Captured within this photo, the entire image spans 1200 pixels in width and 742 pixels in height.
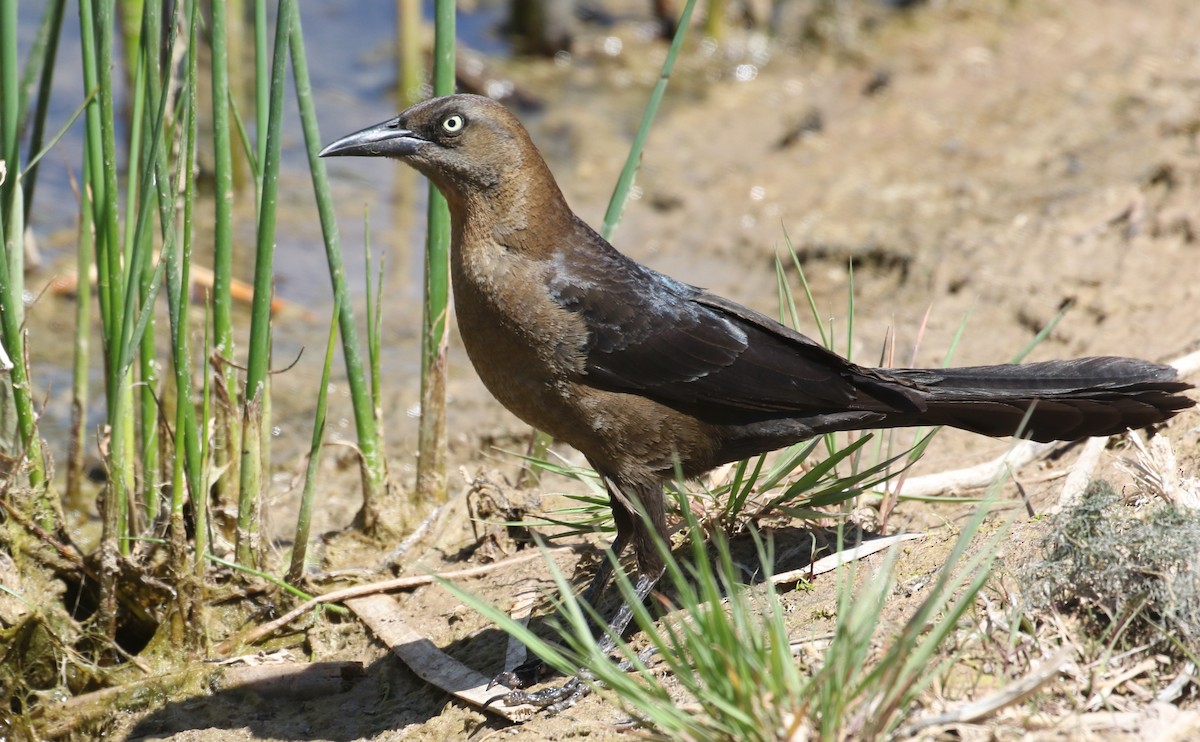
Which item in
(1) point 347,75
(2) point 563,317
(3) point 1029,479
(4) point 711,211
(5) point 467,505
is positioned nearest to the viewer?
(2) point 563,317

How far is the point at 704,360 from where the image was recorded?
3445 mm

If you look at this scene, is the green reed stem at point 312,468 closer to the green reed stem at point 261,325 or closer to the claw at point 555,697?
the green reed stem at point 261,325

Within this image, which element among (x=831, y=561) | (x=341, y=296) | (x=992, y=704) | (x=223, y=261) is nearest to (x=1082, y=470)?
(x=831, y=561)

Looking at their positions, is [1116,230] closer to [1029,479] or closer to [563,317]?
[1029,479]

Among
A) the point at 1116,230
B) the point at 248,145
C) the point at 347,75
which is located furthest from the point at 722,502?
the point at 347,75

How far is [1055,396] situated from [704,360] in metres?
0.93

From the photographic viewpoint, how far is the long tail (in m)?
3.23

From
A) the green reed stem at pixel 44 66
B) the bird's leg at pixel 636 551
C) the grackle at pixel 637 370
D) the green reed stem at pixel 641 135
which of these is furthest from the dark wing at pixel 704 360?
the green reed stem at pixel 44 66

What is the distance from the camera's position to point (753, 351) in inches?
136

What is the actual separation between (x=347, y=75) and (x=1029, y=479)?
23.5 ft

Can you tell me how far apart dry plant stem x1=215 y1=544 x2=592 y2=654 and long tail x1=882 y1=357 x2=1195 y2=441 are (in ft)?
4.05

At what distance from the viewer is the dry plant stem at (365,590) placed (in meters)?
3.70

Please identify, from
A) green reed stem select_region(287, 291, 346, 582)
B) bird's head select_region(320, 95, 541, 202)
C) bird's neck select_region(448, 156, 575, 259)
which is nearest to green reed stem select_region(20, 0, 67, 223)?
green reed stem select_region(287, 291, 346, 582)

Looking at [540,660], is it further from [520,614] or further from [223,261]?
[223,261]
